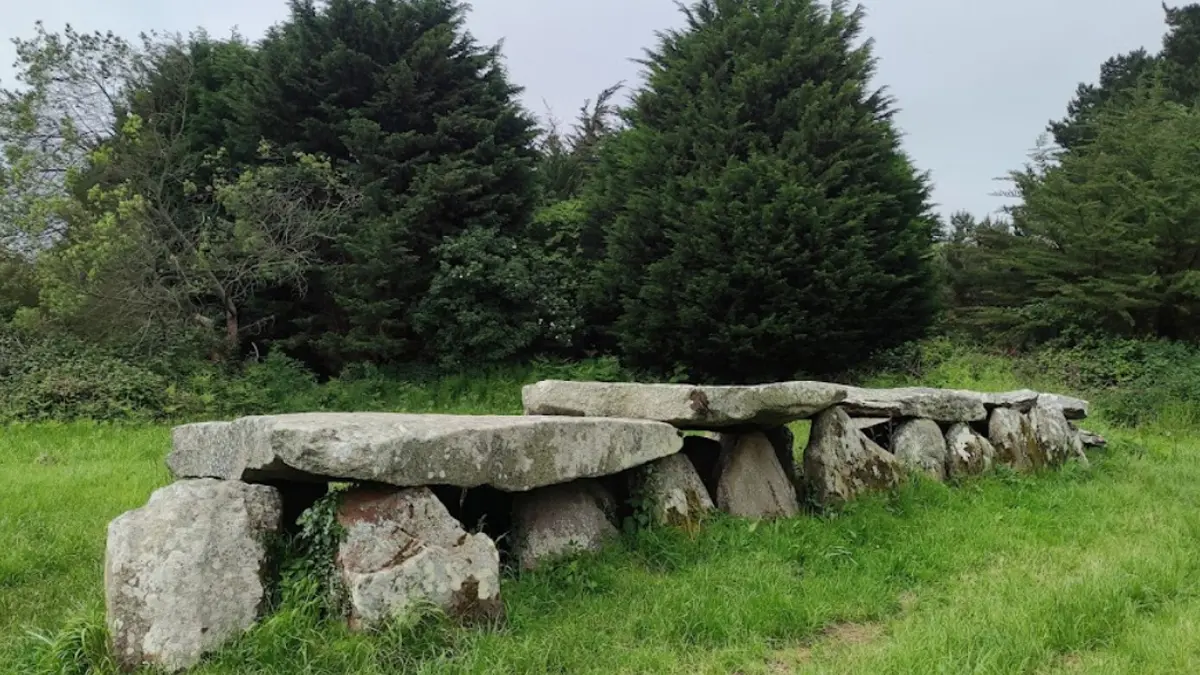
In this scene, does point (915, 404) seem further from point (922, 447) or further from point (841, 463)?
point (841, 463)

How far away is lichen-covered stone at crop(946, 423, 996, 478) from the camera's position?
24.2 ft

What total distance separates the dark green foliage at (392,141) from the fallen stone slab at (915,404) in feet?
24.1

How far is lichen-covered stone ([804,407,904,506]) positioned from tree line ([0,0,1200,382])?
5.54 m

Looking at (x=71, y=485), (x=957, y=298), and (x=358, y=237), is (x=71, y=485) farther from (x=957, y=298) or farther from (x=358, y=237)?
(x=957, y=298)

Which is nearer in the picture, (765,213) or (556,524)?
(556,524)

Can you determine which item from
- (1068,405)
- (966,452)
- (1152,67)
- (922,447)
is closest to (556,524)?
(922,447)

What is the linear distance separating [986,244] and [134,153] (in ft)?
63.2

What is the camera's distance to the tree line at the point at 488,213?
1252 cm

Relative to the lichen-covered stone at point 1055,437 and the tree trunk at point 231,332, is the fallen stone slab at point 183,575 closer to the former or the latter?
the lichen-covered stone at point 1055,437

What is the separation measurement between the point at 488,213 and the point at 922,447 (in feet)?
29.3

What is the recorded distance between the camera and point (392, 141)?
13969 mm

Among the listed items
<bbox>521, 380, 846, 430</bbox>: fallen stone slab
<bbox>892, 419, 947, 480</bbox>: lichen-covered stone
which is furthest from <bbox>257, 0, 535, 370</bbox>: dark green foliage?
<bbox>892, 419, 947, 480</bbox>: lichen-covered stone

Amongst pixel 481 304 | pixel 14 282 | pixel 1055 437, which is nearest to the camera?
pixel 1055 437

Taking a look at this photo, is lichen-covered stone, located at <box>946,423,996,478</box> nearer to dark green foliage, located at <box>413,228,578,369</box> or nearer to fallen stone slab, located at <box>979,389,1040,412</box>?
fallen stone slab, located at <box>979,389,1040,412</box>
